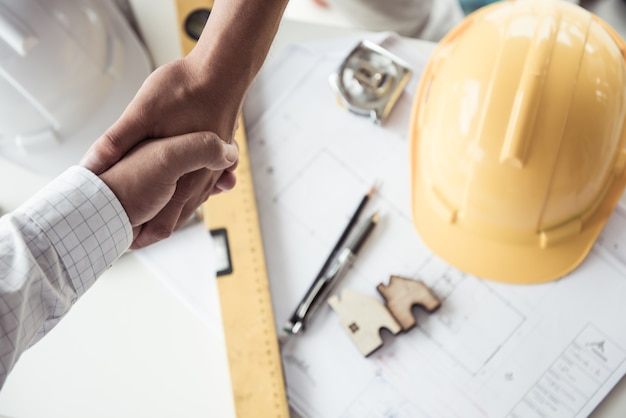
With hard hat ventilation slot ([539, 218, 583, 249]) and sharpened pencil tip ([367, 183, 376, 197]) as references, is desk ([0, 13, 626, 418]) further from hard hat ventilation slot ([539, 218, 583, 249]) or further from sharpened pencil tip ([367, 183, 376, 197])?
hard hat ventilation slot ([539, 218, 583, 249])

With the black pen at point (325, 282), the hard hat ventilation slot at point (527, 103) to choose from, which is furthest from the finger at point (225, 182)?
the hard hat ventilation slot at point (527, 103)

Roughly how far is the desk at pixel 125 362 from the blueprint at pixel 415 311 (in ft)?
0.31

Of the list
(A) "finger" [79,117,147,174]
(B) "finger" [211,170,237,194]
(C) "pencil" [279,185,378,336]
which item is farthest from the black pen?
(A) "finger" [79,117,147,174]

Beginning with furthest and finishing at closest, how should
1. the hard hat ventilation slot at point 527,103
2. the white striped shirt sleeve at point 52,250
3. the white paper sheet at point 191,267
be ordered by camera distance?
the white paper sheet at point 191,267 → the hard hat ventilation slot at point 527,103 → the white striped shirt sleeve at point 52,250

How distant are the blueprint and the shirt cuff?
0.73 ft

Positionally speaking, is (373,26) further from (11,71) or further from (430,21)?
(11,71)

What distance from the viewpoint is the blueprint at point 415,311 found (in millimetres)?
586

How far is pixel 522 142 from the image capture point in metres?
0.54

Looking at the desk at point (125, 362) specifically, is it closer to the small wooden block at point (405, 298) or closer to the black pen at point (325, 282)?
the black pen at point (325, 282)

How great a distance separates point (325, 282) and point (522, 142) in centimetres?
25

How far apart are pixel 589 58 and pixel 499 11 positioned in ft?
0.36

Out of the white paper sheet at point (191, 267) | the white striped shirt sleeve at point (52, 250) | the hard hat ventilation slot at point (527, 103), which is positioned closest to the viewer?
the white striped shirt sleeve at point (52, 250)

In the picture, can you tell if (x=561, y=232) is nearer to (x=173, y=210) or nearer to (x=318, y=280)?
(x=318, y=280)

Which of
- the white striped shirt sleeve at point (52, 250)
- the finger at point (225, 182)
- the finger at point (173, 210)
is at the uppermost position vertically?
the white striped shirt sleeve at point (52, 250)
